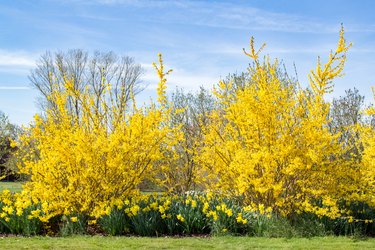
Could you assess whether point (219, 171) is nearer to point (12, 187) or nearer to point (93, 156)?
point (93, 156)

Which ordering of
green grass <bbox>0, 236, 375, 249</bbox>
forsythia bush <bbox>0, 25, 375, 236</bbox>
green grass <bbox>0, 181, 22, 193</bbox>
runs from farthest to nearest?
1. green grass <bbox>0, 181, 22, 193</bbox>
2. forsythia bush <bbox>0, 25, 375, 236</bbox>
3. green grass <bbox>0, 236, 375, 249</bbox>

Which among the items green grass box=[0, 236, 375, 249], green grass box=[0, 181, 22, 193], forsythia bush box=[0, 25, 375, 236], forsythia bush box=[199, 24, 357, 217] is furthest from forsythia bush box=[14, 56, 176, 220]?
green grass box=[0, 181, 22, 193]

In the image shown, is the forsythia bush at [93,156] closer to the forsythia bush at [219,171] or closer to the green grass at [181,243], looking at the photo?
the forsythia bush at [219,171]

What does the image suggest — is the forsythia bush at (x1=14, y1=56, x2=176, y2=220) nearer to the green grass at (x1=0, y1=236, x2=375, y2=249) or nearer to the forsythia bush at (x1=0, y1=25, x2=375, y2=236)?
the forsythia bush at (x1=0, y1=25, x2=375, y2=236)

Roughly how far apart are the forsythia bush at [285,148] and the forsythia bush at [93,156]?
161cm

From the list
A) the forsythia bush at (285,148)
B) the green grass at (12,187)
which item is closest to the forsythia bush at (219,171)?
the forsythia bush at (285,148)

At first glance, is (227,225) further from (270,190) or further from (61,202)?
(61,202)

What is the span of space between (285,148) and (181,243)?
8.27ft

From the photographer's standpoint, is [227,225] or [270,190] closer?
[227,225]

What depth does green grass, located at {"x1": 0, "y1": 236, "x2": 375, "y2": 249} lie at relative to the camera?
7.21 meters

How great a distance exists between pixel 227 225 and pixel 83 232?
2.58 meters

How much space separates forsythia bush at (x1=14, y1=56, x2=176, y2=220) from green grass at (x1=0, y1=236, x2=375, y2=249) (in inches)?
27.7

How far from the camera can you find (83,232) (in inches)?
330

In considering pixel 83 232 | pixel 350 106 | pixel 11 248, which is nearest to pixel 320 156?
pixel 83 232
